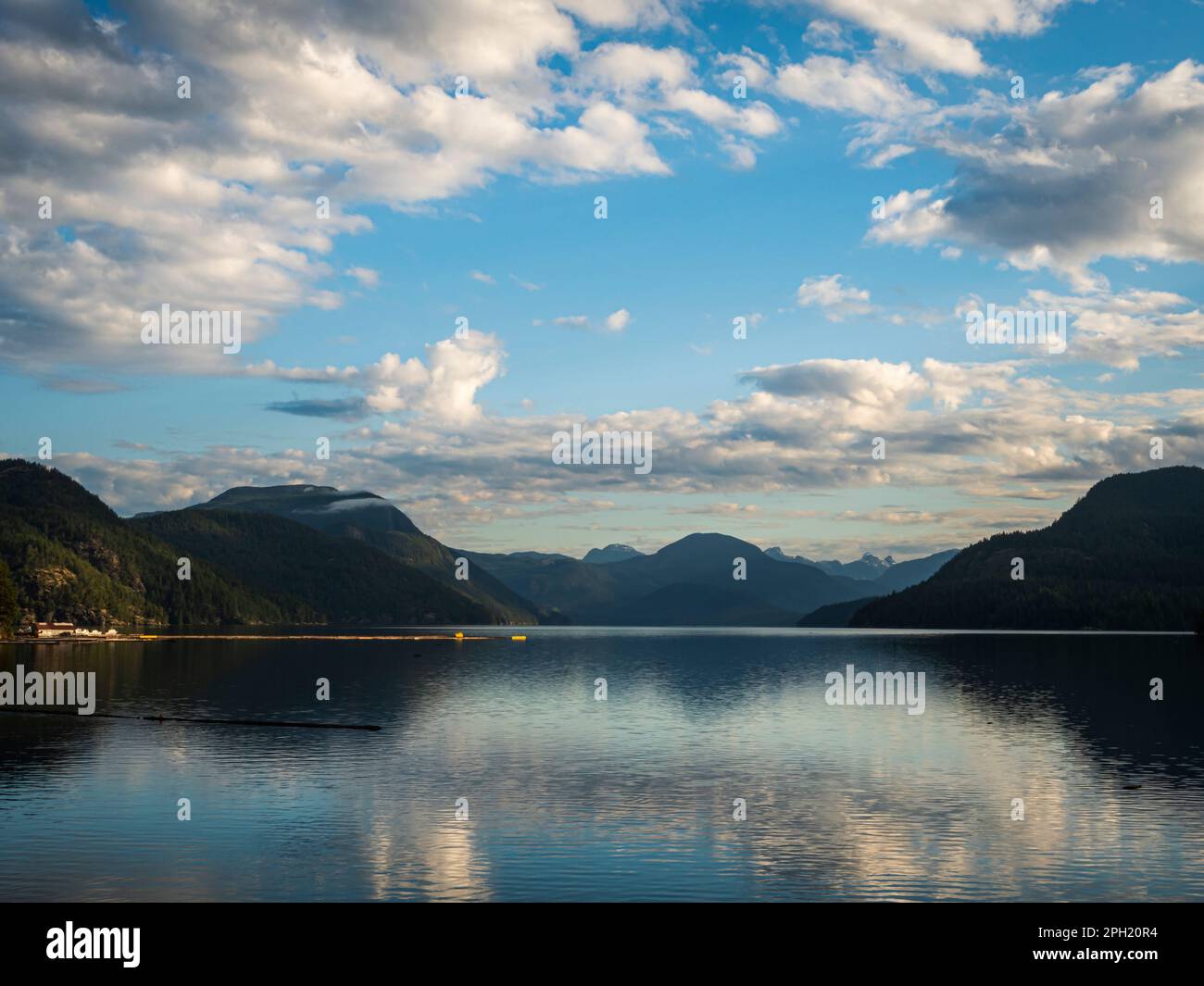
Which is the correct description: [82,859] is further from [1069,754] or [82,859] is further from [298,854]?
[1069,754]

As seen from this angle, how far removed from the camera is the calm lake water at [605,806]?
48281 mm

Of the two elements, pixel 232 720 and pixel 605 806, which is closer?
pixel 605 806

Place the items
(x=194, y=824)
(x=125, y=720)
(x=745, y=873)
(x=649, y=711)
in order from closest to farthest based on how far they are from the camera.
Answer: (x=745, y=873)
(x=194, y=824)
(x=125, y=720)
(x=649, y=711)

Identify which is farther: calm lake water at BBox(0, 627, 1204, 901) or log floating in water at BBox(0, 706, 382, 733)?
log floating in water at BBox(0, 706, 382, 733)

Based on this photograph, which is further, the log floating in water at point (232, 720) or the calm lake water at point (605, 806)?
the log floating in water at point (232, 720)

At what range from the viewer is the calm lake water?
48.3m

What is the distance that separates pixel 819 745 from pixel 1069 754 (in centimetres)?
2204

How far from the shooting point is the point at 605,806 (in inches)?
2621

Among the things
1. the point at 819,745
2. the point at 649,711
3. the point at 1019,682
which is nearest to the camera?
the point at 819,745

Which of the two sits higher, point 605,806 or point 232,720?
point 605,806
